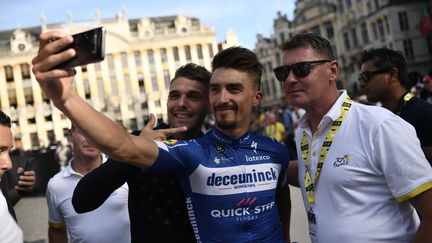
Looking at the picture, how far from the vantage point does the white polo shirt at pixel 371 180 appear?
6.79 feet

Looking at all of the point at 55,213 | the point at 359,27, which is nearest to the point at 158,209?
the point at 55,213

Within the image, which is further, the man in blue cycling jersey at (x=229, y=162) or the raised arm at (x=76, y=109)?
the man in blue cycling jersey at (x=229, y=162)

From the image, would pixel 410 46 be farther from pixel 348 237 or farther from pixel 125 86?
pixel 348 237

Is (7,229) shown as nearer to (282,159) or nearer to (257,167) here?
(257,167)

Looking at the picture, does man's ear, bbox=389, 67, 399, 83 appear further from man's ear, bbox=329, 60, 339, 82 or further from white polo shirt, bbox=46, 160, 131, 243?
white polo shirt, bbox=46, 160, 131, 243

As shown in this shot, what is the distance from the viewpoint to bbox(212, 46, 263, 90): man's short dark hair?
2428 mm

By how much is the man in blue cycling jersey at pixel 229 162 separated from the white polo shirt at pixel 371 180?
31 centimetres

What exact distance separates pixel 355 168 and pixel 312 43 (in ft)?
2.58

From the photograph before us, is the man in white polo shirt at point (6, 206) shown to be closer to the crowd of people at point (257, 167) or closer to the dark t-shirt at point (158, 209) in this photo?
the crowd of people at point (257, 167)

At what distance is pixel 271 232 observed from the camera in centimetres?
228

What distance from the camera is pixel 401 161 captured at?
2.06 m

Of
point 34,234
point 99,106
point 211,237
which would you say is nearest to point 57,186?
point 211,237

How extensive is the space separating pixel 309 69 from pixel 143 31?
180 feet

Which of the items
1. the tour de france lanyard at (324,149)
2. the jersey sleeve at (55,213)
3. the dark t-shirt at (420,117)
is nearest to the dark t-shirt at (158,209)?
the tour de france lanyard at (324,149)
